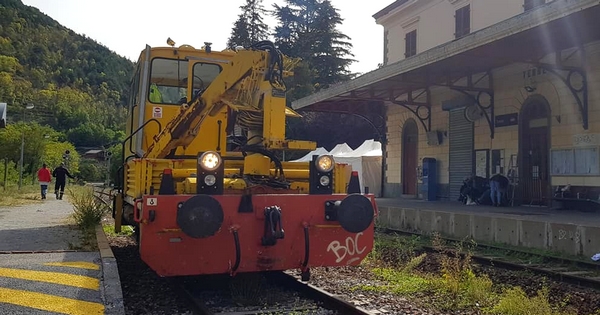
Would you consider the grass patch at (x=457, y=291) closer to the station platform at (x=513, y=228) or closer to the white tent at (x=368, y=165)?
the station platform at (x=513, y=228)

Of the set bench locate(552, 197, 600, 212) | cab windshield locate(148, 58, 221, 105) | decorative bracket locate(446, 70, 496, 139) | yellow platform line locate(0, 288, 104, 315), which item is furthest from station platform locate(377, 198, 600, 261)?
yellow platform line locate(0, 288, 104, 315)

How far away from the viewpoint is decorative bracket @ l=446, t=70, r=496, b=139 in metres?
18.0

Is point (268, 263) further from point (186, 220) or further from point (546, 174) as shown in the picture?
point (546, 174)

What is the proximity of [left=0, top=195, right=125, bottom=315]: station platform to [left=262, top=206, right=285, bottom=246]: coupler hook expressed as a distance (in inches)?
58.3

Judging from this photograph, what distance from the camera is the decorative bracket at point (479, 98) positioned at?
18.0 metres

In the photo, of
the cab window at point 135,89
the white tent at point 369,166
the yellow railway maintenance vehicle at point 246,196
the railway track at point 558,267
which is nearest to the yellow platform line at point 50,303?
the yellow railway maintenance vehicle at point 246,196

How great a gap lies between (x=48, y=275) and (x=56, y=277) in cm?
16

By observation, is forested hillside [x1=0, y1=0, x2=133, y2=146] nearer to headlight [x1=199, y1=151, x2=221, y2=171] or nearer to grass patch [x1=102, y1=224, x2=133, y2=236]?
grass patch [x1=102, y1=224, x2=133, y2=236]

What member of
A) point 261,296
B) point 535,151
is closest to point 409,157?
point 535,151

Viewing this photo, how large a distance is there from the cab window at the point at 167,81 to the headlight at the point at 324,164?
2643mm

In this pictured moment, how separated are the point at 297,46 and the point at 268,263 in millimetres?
46426

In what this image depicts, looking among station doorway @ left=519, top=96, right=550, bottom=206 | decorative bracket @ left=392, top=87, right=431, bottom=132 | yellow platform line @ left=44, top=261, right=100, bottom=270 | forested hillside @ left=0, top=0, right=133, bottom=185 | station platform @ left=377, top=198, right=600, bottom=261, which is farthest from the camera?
forested hillside @ left=0, top=0, right=133, bottom=185

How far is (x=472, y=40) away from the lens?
44.7 feet

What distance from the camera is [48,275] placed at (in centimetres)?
602
